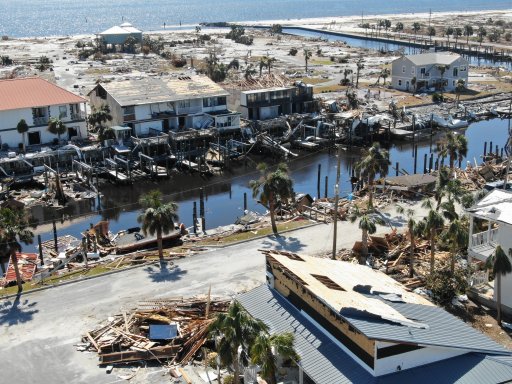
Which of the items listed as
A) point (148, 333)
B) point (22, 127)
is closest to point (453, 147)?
point (148, 333)

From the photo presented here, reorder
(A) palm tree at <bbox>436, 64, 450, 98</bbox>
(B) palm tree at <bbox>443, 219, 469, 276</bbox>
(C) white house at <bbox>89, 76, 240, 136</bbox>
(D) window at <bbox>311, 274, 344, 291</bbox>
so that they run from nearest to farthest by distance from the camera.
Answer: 1. (D) window at <bbox>311, 274, 344, 291</bbox>
2. (B) palm tree at <bbox>443, 219, 469, 276</bbox>
3. (C) white house at <bbox>89, 76, 240, 136</bbox>
4. (A) palm tree at <bbox>436, 64, 450, 98</bbox>

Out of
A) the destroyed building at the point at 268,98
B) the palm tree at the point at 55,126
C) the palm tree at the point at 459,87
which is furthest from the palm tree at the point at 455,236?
the palm tree at the point at 459,87

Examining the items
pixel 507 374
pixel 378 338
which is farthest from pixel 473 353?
pixel 378 338

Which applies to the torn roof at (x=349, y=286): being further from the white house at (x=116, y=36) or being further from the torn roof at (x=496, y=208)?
the white house at (x=116, y=36)

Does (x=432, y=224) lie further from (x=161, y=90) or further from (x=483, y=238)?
(x=161, y=90)

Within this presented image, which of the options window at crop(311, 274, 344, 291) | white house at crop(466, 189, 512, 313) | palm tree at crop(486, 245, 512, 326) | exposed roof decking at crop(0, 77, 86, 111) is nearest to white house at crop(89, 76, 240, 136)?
exposed roof decking at crop(0, 77, 86, 111)

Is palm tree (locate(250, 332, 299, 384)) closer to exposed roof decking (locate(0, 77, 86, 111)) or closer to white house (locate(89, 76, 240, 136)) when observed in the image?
white house (locate(89, 76, 240, 136))
